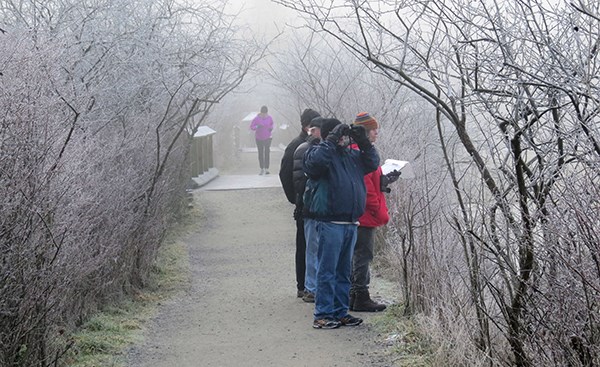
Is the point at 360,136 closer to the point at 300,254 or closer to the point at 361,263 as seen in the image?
the point at 361,263

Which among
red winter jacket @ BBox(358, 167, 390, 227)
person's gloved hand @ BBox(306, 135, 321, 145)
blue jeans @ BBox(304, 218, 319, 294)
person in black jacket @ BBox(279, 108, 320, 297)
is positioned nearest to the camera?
red winter jacket @ BBox(358, 167, 390, 227)

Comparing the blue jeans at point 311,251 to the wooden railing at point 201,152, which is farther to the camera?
the wooden railing at point 201,152

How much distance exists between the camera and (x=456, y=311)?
254 inches

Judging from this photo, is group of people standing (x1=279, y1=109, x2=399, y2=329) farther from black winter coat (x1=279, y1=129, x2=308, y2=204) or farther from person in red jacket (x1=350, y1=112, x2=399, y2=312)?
black winter coat (x1=279, y1=129, x2=308, y2=204)

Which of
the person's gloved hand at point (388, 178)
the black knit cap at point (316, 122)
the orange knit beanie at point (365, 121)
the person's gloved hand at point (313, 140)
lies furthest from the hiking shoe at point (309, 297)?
the orange knit beanie at point (365, 121)

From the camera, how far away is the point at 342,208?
7.43 meters

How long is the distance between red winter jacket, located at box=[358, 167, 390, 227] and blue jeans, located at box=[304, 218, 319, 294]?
0.44m

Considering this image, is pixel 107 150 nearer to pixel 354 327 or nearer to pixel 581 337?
pixel 354 327

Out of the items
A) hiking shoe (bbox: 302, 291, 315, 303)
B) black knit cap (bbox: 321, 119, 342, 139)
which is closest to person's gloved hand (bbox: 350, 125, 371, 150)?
black knit cap (bbox: 321, 119, 342, 139)

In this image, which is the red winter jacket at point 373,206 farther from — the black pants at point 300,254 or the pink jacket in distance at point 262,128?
the pink jacket in distance at point 262,128

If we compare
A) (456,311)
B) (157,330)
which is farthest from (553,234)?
(157,330)

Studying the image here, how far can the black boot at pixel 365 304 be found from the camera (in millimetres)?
8289

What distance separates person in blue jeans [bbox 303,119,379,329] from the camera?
741cm

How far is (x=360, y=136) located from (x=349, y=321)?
1.50m
